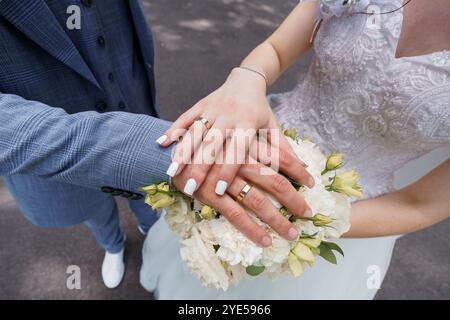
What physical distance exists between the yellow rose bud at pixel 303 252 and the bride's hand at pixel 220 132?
11 cm

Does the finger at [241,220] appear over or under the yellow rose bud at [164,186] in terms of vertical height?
under

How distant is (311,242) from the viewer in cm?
60

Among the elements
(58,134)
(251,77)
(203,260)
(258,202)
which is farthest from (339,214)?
(58,134)

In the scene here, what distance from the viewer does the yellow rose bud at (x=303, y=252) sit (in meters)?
0.58

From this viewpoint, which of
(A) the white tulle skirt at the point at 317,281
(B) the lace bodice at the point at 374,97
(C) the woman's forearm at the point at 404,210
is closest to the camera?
(B) the lace bodice at the point at 374,97

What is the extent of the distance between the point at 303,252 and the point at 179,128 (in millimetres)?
314

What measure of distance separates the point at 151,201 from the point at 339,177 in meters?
0.35

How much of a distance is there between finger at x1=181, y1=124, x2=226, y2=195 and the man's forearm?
0.04 meters

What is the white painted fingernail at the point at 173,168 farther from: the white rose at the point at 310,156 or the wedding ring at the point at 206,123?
the white rose at the point at 310,156

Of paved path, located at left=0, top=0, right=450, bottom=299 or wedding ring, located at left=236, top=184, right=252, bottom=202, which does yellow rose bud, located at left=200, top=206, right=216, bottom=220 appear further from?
paved path, located at left=0, top=0, right=450, bottom=299

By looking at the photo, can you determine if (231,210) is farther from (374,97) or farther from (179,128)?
(374,97)

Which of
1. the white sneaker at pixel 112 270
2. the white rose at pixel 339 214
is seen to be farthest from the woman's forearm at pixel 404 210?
the white sneaker at pixel 112 270
